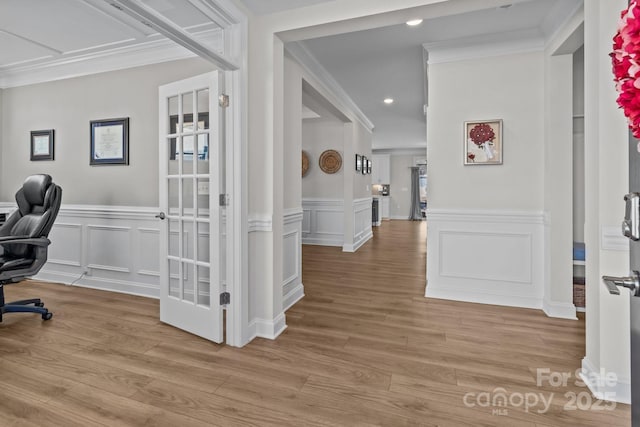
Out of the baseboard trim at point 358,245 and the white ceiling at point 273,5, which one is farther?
the baseboard trim at point 358,245

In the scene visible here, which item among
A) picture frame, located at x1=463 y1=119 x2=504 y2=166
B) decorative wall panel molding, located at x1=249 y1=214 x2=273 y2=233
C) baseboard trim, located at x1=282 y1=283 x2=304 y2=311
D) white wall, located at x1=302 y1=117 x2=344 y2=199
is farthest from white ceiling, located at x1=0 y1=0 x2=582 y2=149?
baseboard trim, located at x1=282 y1=283 x2=304 y2=311

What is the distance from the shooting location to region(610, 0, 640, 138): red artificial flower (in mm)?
696

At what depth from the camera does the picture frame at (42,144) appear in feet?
12.4

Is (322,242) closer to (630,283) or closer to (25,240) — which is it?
(25,240)

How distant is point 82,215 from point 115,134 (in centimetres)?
102

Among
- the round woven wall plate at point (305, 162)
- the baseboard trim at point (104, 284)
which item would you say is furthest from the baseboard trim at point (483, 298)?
the round woven wall plate at point (305, 162)

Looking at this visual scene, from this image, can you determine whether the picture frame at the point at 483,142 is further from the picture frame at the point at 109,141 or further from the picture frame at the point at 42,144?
the picture frame at the point at 42,144

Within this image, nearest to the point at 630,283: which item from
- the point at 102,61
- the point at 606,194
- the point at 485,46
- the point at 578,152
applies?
the point at 606,194

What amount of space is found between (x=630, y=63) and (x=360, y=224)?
607 centimetres

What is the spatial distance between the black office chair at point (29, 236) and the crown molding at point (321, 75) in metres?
2.52

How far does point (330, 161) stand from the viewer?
648 centimetres

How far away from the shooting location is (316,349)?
7.48ft

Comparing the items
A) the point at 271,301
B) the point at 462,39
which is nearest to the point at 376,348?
the point at 271,301

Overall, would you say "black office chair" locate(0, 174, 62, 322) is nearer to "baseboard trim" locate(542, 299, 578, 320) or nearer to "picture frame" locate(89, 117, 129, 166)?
"picture frame" locate(89, 117, 129, 166)
